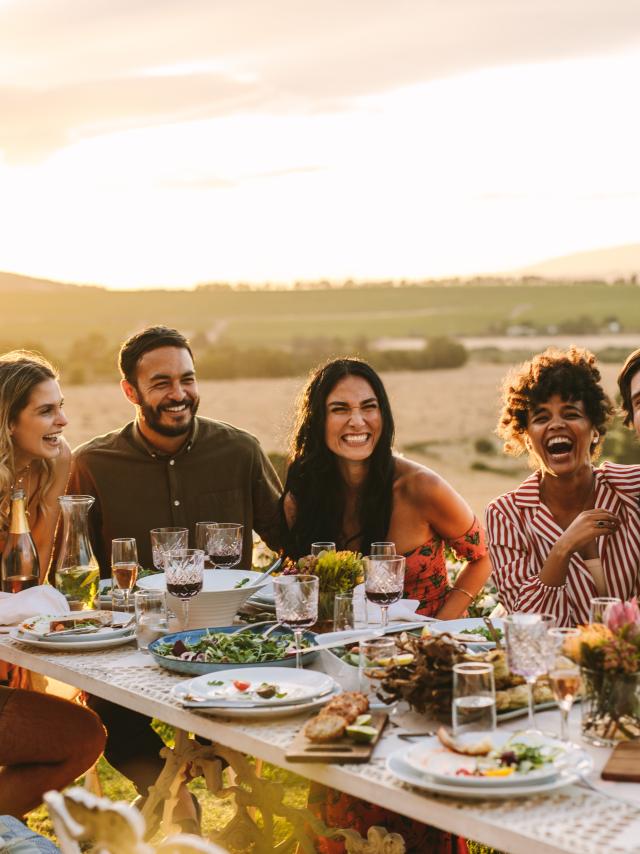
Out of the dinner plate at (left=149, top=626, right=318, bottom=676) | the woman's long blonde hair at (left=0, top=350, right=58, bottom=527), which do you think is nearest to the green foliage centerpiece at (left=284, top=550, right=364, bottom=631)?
the dinner plate at (left=149, top=626, right=318, bottom=676)

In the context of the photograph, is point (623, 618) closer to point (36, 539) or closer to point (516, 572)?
point (516, 572)

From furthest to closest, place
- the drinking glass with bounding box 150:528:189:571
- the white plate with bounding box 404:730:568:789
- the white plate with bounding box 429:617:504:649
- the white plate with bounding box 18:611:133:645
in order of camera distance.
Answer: the drinking glass with bounding box 150:528:189:571, the white plate with bounding box 18:611:133:645, the white plate with bounding box 429:617:504:649, the white plate with bounding box 404:730:568:789

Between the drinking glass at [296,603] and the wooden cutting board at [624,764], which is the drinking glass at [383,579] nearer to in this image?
the drinking glass at [296,603]

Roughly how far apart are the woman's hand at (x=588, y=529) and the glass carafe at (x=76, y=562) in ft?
4.70

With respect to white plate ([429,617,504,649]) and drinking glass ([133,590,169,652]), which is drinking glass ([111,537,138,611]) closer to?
drinking glass ([133,590,169,652])

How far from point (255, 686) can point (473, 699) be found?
59 centimetres

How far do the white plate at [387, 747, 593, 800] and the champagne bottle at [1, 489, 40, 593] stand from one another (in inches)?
73.1

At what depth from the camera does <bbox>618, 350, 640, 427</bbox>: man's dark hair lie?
358 centimetres

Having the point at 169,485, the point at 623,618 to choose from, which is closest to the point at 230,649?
the point at 623,618

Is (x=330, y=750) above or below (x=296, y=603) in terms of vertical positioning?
below

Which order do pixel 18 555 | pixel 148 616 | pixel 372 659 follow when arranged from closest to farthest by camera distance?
pixel 372 659 → pixel 148 616 → pixel 18 555

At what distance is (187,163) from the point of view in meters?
29.8

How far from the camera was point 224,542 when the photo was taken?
3.49m

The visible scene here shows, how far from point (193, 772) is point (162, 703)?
0.54 m
